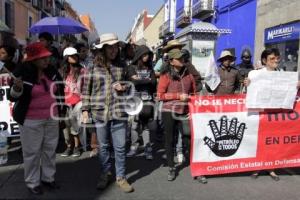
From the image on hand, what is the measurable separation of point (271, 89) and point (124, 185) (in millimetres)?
2243

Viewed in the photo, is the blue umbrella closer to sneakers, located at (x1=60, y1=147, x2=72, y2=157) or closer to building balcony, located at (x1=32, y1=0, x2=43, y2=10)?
sneakers, located at (x1=60, y1=147, x2=72, y2=157)

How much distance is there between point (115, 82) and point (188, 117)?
1263mm

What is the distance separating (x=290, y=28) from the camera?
12984 millimetres

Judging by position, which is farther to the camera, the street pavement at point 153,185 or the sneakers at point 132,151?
the sneakers at point 132,151

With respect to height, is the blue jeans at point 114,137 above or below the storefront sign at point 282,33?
below

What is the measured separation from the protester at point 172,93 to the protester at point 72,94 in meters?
1.67

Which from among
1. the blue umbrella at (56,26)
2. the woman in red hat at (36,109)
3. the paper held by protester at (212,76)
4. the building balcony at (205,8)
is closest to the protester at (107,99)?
the woman in red hat at (36,109)

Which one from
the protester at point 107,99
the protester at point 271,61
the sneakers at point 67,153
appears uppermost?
the protester at point 271,61

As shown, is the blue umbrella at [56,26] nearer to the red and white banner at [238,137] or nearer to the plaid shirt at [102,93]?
the plaid shirt at [102,93]

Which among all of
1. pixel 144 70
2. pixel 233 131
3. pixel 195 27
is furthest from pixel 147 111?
pixel 195 27

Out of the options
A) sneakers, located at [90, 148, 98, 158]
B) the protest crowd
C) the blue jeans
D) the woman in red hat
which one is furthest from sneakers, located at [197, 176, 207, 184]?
sneakers, located at [90, 148, 98, 158]

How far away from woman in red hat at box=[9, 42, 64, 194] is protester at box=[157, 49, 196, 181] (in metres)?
1.41

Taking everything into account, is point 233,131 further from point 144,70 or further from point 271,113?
point 144,70

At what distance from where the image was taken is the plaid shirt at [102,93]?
17.2 ft
